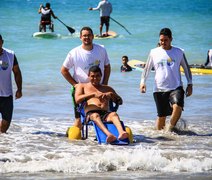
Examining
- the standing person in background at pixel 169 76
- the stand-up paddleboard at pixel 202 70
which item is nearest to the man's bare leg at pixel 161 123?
the standing person in background at pixel 169 76

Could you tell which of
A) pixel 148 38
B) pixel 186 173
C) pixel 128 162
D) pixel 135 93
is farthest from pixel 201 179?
pixel 148 38

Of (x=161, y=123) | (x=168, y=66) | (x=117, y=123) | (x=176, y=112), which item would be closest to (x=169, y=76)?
(x=168, y=66)

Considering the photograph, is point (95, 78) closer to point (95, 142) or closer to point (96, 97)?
point (96, 97)

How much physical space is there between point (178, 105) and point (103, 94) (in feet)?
3.95

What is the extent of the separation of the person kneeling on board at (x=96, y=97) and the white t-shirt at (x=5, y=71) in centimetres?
93

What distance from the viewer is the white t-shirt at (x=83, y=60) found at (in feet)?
33.1

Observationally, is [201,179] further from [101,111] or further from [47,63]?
[47,63]

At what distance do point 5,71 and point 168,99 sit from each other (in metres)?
2.34

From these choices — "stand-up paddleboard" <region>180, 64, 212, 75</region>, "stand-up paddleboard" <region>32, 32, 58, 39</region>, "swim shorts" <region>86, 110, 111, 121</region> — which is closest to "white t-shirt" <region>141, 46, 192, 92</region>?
"swim shorts" <region>86, 110, 111, 121</region>

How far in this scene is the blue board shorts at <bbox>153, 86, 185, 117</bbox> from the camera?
10.5 m

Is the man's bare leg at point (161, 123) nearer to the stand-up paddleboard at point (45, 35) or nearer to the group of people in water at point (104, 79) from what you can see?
the group of people in water at point (104, 79)

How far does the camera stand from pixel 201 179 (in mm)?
7941

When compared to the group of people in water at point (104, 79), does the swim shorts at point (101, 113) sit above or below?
below

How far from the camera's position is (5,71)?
1002 centimetres
